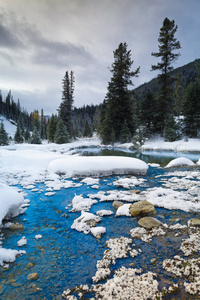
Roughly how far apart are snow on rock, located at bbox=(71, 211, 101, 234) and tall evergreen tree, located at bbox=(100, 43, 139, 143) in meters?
26.8

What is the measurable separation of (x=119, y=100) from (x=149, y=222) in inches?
1234

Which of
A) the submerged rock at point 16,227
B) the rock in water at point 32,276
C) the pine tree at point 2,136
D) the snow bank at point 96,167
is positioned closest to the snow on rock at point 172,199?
the snow bank at point 96,167

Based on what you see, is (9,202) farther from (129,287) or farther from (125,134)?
(125,134)

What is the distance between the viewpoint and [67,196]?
619 cm

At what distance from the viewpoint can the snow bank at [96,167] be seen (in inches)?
362

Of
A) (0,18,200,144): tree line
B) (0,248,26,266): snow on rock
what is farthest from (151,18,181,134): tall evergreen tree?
(0,248,26,266): snow on rock

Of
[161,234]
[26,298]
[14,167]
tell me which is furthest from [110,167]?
[26,298]

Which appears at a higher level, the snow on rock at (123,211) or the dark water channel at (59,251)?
the snow on rock at (123,211)

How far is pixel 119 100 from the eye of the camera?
3244 cm

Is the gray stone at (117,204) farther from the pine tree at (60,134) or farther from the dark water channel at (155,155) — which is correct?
the pine tree at (60,134)

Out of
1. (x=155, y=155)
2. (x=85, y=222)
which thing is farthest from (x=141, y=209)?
(x=155, y=155)

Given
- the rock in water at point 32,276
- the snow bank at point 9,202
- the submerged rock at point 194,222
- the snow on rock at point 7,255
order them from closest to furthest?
the rock in water at point 32,276 → the snow on rock at point 7,255 → the submerged rock at point 194,222 → the snow bank at point 9,202

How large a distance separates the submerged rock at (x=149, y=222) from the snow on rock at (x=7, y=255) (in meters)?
3.00

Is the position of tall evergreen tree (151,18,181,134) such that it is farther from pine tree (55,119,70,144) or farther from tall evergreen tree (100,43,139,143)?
pine tree (55,119,70,144)
